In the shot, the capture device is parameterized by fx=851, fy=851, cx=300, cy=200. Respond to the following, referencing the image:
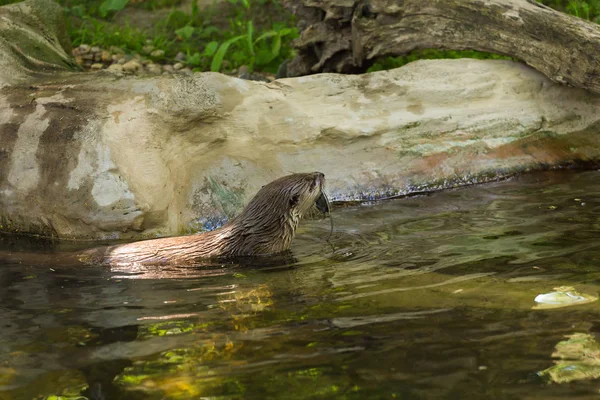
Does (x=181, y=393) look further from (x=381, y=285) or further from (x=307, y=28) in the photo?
(x=307, y=28)

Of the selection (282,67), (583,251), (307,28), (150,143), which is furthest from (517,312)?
(282,67)

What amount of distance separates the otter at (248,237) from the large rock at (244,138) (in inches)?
18.8

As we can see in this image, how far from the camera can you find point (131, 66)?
7695mm

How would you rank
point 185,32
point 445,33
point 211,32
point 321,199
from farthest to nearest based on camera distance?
point 211,32 < point 185,32 < point 445,33 < point 321,199

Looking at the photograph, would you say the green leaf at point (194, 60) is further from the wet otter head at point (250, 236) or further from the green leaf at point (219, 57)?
the wet otter head at point (250, 236)

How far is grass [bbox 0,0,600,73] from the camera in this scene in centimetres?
768

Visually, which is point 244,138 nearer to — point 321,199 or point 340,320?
point 321,199

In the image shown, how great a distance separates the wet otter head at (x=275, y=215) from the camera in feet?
16.0

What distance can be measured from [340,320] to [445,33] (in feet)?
11.6

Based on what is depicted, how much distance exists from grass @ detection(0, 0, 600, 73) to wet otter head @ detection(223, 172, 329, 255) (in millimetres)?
2611

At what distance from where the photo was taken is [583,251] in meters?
4.25

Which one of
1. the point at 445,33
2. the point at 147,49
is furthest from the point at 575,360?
the point at 147,49

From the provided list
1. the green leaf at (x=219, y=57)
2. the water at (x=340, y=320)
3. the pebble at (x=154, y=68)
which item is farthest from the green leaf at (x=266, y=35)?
the water at (x=340, y=320)

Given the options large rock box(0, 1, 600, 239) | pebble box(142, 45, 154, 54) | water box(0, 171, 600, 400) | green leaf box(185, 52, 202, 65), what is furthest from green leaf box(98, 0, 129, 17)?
water box(0, 171, 600, 400)
